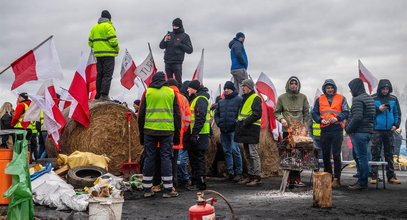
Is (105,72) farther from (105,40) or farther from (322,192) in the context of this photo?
(322,192)

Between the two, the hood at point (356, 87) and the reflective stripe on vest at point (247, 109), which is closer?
the hood at point (356, 87)

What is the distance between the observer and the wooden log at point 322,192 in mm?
6727

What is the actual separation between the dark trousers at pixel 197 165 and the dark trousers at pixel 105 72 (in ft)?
9.74

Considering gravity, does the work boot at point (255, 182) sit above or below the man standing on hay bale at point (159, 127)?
below

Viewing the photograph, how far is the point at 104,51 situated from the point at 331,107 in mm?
5486

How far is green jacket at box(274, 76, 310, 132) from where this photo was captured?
9664 mm

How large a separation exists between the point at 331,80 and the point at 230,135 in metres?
2.71

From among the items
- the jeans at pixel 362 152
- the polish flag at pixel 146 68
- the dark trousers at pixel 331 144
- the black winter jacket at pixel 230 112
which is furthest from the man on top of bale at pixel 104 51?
the jeans at pixel 362 152

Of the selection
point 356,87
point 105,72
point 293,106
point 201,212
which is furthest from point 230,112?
point 201,212

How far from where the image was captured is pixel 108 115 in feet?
34.5


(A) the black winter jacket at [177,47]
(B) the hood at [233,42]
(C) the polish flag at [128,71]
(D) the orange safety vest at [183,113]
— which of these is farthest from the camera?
(C) the polish flag at [128,71]

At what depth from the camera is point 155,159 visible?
818 centimetres

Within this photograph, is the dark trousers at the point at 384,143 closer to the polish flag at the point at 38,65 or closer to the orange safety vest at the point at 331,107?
the orange safety vest at the point at 331,107

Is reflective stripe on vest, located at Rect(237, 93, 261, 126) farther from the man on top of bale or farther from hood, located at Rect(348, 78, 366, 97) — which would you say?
the man on top of bale
